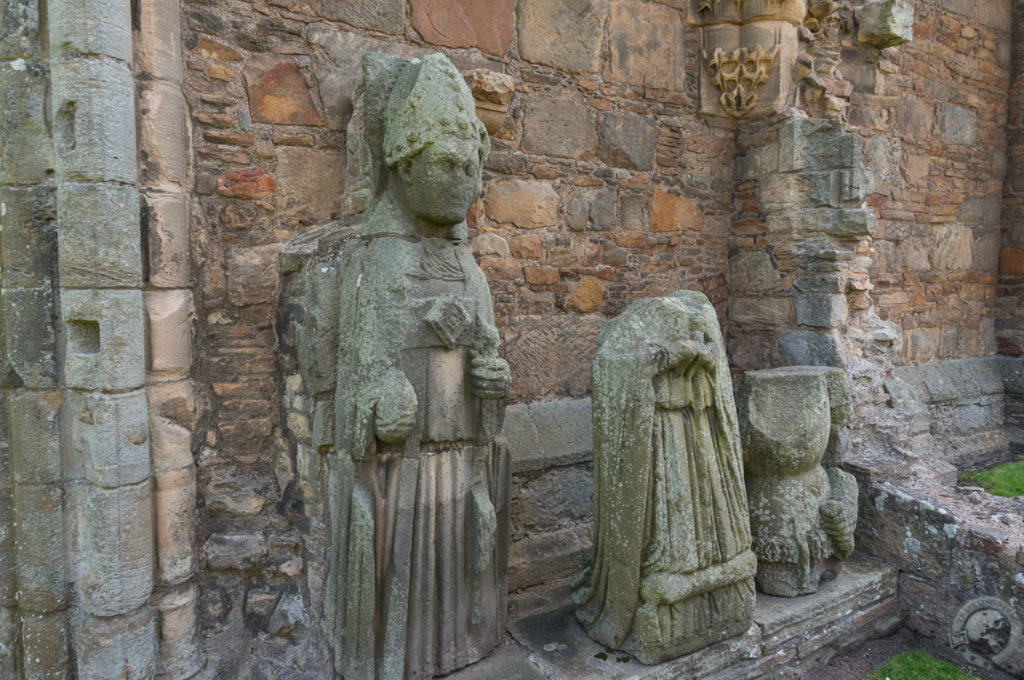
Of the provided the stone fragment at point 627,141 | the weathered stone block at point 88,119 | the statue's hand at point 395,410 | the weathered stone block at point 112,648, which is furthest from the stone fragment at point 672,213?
the weathered stone block at point 112,648

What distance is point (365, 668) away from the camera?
2.68m

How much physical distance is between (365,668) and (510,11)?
365cm

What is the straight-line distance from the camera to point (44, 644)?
278 cm

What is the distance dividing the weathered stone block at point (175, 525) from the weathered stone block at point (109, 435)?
20 centimetres

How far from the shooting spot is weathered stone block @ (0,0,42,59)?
2604mm

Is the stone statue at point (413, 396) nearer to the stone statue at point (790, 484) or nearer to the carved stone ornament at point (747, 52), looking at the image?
the stone statue at point (790, 484)

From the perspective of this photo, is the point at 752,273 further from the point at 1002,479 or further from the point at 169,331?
the point at 169,331

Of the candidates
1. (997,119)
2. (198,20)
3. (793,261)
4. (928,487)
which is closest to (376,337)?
(198,20)

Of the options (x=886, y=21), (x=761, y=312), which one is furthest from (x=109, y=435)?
(x=886, y=21)

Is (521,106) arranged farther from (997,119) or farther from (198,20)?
(997,119)

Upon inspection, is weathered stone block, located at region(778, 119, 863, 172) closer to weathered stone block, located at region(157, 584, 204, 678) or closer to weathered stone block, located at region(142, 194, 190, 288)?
weathered stone block, located at region(142, 194, 190, 288)

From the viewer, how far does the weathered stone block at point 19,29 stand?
2.60 meters

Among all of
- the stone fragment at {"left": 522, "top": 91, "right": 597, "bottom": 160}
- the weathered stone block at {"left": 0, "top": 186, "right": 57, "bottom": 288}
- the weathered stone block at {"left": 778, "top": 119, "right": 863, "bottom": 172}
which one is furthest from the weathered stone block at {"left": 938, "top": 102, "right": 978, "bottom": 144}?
the weathered stone block at {"left": 0, "top": 186, "right": 57, "bottom": 288}

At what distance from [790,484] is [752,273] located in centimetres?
207
